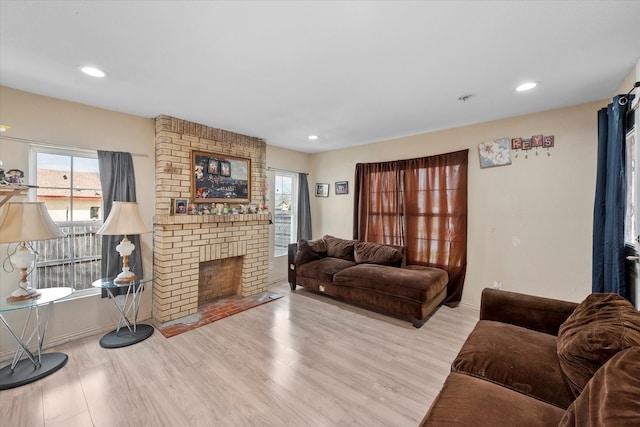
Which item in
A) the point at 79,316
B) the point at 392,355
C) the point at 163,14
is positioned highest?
the point at 163,14

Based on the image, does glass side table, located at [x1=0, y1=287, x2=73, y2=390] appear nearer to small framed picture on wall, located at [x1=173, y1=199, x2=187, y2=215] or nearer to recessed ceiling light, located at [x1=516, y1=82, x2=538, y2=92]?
small framed picture on wall, located at [x1=173, y1=199, x2=187, y2=215]

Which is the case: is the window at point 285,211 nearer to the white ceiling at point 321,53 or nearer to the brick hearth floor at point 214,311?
the brick hearth floor at point 214,311

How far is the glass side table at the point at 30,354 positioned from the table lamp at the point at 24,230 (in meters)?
0.12

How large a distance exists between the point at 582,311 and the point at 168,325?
144 inches

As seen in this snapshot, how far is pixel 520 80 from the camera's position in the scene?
7.18 feet

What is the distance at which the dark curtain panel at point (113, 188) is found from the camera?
2771 millimetres

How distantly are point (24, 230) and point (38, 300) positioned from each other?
0.60 metres

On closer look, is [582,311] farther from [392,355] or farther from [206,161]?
[206,161]

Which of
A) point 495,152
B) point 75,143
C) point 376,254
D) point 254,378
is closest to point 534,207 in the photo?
point 495,152

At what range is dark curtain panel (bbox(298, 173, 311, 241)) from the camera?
197 inches

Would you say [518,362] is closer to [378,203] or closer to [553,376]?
[553,376]

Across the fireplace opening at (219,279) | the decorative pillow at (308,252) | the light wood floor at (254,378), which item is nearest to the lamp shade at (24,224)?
the light wood floor at (254,378)

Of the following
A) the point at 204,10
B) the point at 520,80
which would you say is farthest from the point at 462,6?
the point at 204,10

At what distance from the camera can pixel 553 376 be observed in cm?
133
